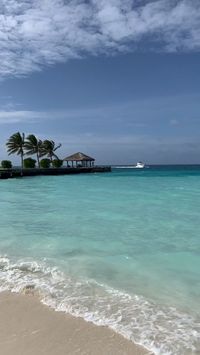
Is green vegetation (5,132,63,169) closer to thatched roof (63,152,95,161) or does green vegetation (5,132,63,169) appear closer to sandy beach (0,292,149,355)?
thatched roof (63,152,95,161)

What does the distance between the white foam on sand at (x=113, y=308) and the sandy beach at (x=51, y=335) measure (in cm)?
15

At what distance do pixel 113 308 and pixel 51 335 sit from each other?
3.36ft

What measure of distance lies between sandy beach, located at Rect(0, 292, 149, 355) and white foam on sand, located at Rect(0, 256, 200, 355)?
0.15m

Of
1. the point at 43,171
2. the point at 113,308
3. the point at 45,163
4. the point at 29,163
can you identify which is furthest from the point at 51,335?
the point at 45,163

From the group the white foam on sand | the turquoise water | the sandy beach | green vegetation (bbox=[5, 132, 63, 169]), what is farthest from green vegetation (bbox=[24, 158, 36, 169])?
the sandy beach

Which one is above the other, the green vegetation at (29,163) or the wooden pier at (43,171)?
the green vegetation at (29,163)

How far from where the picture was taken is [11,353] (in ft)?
11.6

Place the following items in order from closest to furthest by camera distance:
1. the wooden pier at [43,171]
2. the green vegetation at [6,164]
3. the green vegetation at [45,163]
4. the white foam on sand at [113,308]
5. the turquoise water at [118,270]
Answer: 1. the white foam on sand at [113,308]
2. the turquoise water at [118,270]
3. the wooden pier at [43,171]
4. the green vegetation at [6,164]
5. the green vegetation at [45,163]

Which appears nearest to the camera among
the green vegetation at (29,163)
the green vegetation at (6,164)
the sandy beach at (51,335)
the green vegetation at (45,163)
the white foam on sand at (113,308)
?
the sandy beach at (51,335)

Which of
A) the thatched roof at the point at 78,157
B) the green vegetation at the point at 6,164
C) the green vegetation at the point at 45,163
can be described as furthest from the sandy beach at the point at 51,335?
the thatched roof at the point at 78,157

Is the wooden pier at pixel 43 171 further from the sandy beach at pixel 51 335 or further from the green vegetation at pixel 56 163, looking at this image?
the sandy beach at pixel 51 335

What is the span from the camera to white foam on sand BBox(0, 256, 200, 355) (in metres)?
3.83

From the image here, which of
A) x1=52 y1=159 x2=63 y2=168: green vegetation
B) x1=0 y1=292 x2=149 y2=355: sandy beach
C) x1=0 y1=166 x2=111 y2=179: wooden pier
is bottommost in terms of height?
x1=0 y1=292 x2=149 y2=355: sandy beach

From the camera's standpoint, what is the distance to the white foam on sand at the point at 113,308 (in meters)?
3.83
